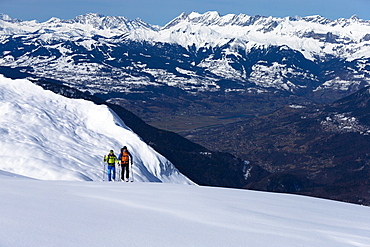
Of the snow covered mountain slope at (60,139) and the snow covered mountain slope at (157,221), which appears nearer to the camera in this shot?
the snow covered mountain slope at (157,221)

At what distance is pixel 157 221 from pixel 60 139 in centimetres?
4571

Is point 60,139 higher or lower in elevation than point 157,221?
higher

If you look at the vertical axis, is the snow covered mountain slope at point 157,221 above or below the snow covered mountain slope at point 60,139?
below

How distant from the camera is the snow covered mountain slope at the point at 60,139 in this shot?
46.8m

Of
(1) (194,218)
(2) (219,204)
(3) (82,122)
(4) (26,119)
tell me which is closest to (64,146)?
(4) (26,119)

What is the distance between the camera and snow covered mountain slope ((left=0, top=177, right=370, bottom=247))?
1280 cm

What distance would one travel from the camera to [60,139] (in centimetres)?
5944

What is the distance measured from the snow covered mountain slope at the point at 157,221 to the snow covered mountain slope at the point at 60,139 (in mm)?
23700

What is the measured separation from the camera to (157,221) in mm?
16188

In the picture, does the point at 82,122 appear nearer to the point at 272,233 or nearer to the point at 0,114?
the point at 0,114

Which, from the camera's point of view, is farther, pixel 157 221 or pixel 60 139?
pixel 60 139

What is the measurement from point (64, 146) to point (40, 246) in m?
46.8

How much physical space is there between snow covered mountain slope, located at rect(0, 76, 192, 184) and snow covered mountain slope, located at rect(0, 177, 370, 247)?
77.8ft

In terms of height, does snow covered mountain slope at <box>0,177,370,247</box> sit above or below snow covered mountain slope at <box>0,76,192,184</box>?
below
